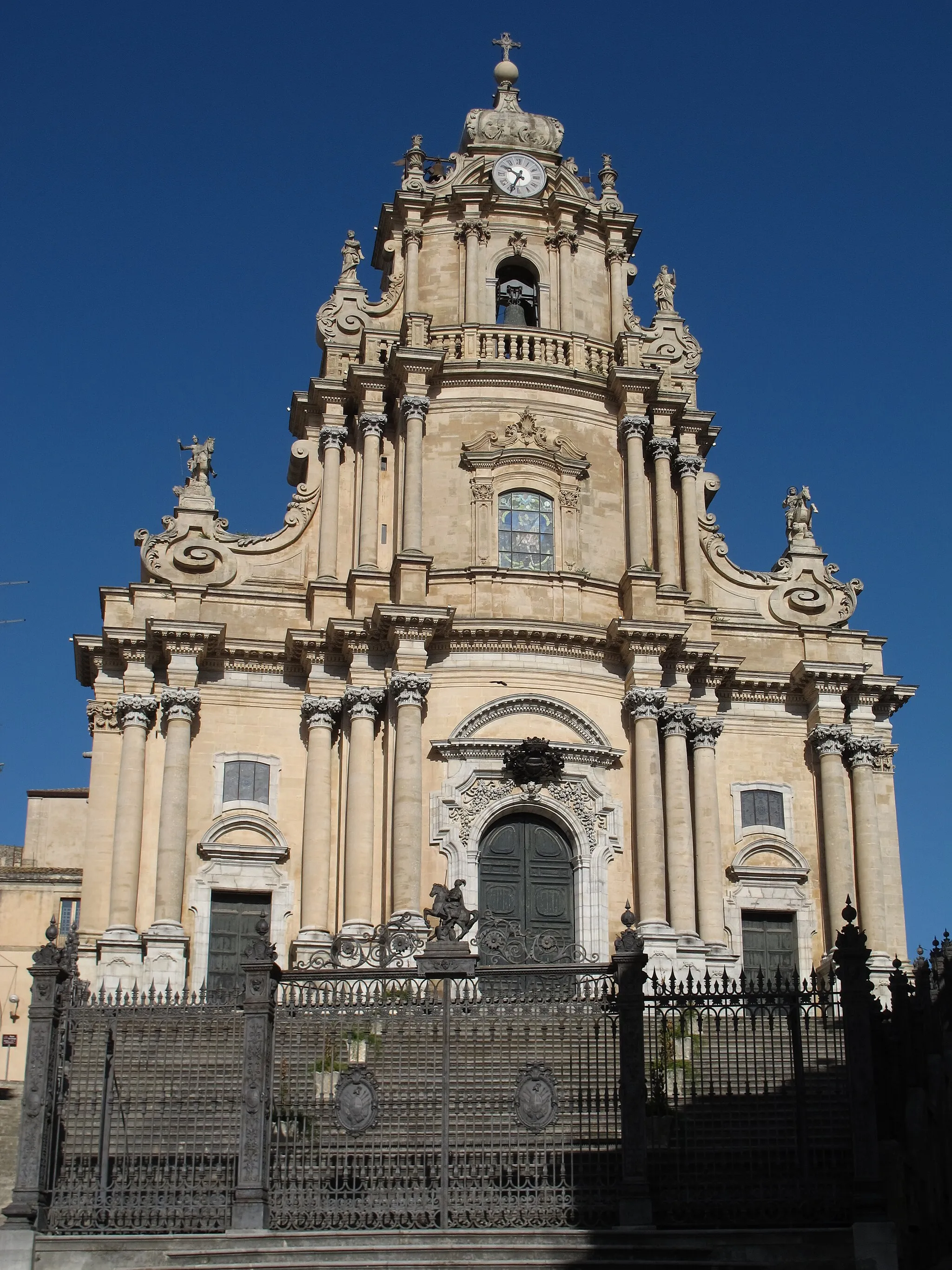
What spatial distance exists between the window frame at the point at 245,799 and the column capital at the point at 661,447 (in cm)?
989

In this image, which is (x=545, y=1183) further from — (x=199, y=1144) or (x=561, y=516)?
(x=561, y=516)

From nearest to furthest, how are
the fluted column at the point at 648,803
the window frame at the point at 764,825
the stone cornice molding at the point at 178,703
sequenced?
the fluted column at the point at 648,803 → the stone cornice molding at the point at 178,703 → the window frame at the point at 764,825

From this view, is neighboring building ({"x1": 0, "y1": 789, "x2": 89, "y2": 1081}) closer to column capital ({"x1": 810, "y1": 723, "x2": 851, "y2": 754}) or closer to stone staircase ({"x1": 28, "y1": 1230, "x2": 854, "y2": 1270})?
column capital ({"x1": 810, "y1": 723, "x2": 851, "y2": 754})

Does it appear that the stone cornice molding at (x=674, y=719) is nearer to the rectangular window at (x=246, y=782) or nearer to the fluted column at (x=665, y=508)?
the fluted column at (x=665, y=508)

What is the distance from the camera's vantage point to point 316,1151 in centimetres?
1858

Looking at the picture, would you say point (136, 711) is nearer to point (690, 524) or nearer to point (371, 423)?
point (371, 423)

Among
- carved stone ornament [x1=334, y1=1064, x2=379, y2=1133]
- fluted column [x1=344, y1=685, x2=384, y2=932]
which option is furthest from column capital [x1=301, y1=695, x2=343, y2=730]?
carved stone ornament [x1=334, y1=1064, x2=379, y2=1133]

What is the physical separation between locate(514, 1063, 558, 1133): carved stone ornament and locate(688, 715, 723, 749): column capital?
13392 millimetres

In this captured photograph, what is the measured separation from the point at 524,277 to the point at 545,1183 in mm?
22565

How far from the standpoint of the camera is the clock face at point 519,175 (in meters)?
35.7

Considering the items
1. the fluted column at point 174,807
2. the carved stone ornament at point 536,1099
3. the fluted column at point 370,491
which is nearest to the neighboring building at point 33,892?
the fluted column at point 174,807

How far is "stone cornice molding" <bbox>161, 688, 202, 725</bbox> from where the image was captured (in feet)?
99.1

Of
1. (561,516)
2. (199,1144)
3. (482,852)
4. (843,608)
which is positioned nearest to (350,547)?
(561,516)

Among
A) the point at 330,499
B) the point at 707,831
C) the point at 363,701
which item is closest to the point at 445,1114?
the point at 363,701
